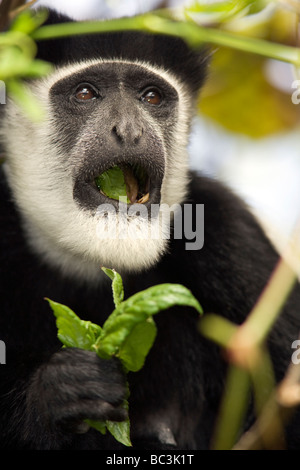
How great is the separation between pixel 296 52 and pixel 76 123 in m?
1.26

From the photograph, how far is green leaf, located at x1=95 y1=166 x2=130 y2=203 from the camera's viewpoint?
2.66 metres

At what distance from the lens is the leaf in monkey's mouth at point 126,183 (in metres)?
2.66

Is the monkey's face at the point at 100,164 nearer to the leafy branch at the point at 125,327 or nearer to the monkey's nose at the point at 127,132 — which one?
the monkey's nose at the point at 127,132

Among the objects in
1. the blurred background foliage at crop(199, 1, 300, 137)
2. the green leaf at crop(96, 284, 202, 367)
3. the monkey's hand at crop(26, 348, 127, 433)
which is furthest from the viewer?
the blurred background foliage at crop(199, 1, 300, 137)

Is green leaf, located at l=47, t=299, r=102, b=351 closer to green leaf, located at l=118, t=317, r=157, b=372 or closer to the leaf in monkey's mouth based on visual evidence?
green leaf, located at l=118, t=317, r=157, b=372

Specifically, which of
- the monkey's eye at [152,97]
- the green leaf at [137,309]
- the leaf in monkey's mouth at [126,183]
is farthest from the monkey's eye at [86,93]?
the green leaf at [137,309]

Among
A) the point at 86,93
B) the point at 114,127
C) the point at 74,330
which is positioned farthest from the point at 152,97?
the point at 74,330

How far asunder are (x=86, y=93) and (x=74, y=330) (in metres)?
1.22

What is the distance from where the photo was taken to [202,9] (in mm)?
1669

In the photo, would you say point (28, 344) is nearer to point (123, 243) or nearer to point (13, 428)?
point (13, 428)

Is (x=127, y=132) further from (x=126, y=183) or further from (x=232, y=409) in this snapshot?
(x=232, y=409)

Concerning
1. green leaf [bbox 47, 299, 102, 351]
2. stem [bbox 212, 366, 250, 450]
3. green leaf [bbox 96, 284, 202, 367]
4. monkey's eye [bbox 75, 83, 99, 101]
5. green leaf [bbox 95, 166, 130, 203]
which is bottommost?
stem [bbox 212, 366, 250, 450]

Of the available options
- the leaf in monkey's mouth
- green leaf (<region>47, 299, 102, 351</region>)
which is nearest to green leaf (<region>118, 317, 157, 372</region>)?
green leaf (<region>47, 299, 102, 351</region>)
